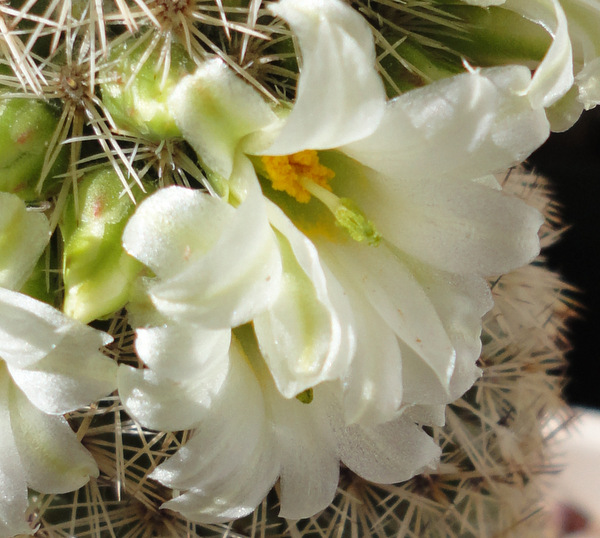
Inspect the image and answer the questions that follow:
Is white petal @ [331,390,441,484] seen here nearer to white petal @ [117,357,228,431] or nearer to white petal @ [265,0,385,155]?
white petal @ [117,357,228,431]

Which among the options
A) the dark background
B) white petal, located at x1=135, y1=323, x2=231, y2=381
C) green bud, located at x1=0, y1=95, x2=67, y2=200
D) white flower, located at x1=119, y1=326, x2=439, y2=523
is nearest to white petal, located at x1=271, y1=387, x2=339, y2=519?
white flower, located at x1=119, y1=326, x2=439, y2=523

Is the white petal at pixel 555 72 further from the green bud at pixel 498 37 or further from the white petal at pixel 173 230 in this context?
the white petal at pixel 173 230

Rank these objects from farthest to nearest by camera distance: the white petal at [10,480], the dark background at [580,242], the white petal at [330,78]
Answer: the dark background at [580,242], the white petal at [10,480], the white petal at [330,78]

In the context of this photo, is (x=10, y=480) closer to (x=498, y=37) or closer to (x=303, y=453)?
(x=303, y=453)

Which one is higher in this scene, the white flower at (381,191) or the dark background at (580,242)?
the white flower at (381,191)

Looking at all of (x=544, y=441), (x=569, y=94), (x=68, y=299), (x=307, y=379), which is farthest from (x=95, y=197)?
(x=544, y=441)

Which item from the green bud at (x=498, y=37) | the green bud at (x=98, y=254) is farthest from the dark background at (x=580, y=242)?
the green bud at (x=98, y=254)

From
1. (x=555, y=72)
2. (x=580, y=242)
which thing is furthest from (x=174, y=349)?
(x=580, y=242)
